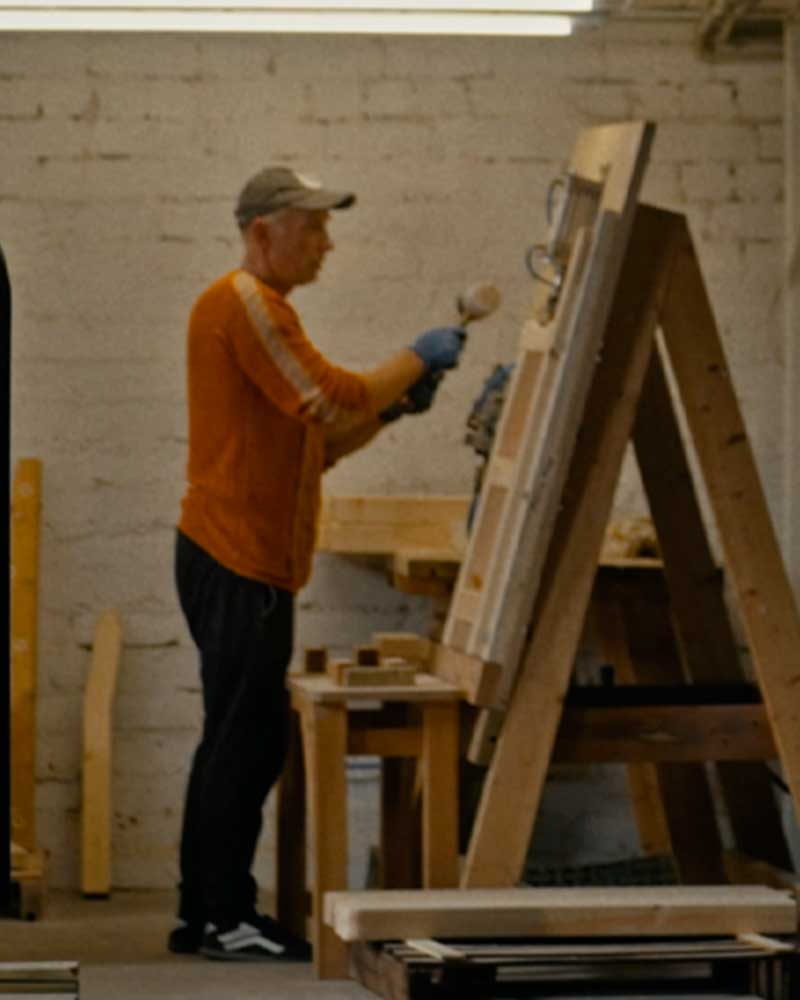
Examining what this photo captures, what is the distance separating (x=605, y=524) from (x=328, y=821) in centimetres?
91

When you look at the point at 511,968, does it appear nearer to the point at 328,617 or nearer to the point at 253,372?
the point at 253,372

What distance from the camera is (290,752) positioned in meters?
5.57

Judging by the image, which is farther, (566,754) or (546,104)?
(546,104)

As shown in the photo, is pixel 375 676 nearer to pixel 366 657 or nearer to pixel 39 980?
pixel 366 657

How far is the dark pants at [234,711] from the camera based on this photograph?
17.0 feet

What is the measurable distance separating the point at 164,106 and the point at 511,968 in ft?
9.58

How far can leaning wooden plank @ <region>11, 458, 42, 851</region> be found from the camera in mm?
6230

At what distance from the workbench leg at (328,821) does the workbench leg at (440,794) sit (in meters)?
0.18

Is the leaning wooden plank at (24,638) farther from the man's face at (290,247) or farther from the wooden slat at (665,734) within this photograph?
the wooden slat at (665,734)

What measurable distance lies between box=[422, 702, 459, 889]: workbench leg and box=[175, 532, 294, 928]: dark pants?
47 cm

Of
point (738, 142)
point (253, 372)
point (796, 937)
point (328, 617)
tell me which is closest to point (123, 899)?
point (328, 617)

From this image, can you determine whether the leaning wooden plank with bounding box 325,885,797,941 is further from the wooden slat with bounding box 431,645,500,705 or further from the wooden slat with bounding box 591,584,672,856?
the wooden slat with bounding box 591,584,672,856

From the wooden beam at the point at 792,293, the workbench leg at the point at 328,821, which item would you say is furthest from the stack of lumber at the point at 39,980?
the wooden beam at the point at 792,293

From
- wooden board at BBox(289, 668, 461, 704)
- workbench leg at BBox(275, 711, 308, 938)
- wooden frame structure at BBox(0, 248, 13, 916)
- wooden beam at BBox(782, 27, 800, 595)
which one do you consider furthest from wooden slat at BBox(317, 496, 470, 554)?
wooden frame structure at BBox(0, 248, 13, 916)
